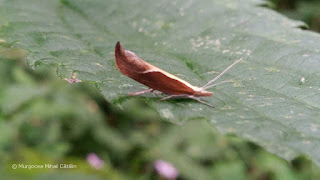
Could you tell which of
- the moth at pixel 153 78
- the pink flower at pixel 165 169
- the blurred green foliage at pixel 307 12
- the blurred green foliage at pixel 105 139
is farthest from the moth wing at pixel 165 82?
the blurred green foliage at pixel 307 12

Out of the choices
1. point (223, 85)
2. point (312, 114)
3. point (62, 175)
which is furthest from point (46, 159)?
point (312, 114)

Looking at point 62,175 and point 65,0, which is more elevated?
point 65,0

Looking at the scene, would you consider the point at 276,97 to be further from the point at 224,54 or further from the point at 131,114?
the point at 131,114

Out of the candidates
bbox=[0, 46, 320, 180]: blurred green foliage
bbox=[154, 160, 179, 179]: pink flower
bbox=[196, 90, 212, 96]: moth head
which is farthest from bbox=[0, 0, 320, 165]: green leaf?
bbox=[154, 160, 179, 179]: pink flower

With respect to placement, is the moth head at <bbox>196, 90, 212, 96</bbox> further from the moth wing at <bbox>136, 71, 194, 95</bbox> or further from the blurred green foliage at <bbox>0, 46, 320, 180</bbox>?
the blurred green foliage at <bbox>0, 46, 320, 180</bbox>

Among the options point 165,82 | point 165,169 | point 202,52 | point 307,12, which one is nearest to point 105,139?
point 165,169

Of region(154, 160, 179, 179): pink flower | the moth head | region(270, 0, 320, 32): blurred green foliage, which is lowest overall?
region(154, 160, 179, 179): pink flower

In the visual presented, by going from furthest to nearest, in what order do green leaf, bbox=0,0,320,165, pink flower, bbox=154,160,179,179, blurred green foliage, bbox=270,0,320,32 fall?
blurred green foliage, bbox=270,0,320,32, pink flower, bbox=154,160,179,179, green leaf, bbox=0,0,320,165
